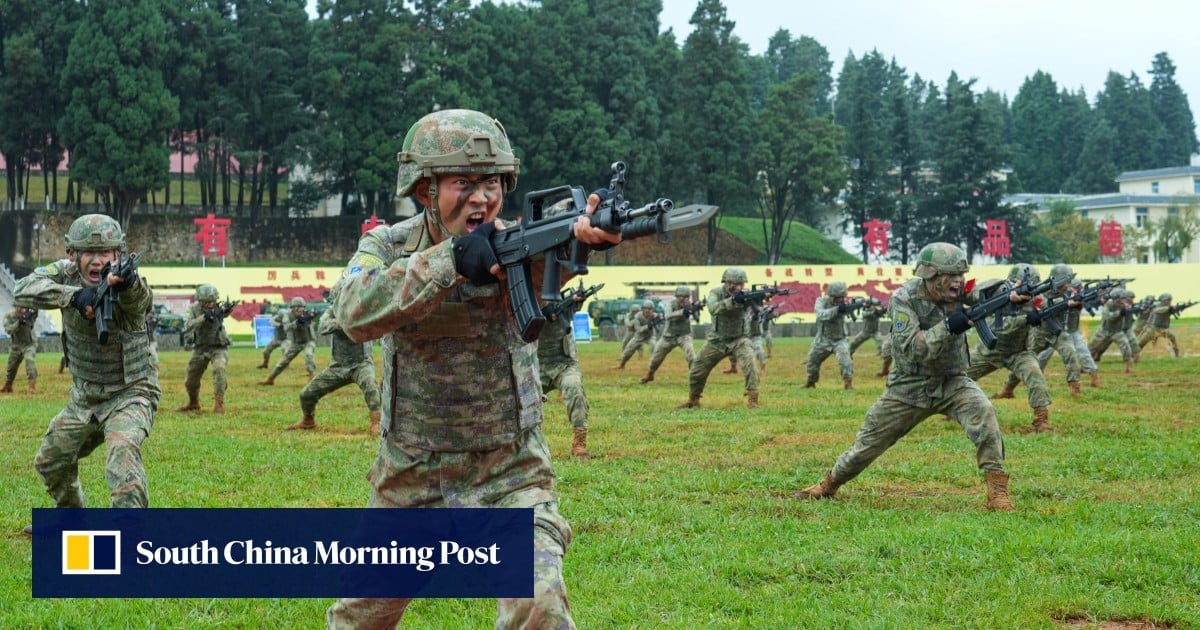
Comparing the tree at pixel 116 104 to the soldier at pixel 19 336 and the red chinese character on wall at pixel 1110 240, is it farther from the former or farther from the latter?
the red chinese character on wall at pixel 1110 240

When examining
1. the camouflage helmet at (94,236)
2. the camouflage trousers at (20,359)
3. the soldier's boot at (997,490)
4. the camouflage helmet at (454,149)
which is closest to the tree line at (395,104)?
the camouflage trousers at (20,359)

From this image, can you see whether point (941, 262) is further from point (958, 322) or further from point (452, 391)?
point (452, 391)

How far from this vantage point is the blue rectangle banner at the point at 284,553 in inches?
187

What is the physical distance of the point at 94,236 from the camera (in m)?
8.45

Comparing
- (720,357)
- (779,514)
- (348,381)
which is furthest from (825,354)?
(779,514)

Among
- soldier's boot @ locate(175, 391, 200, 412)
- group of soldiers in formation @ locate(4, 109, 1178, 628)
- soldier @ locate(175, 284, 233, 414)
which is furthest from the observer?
soldier's boot @ locate(175, 391, 200, 412)

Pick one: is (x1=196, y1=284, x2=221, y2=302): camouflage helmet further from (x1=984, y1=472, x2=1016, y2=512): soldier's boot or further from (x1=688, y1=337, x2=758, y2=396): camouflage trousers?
(x1=984, y1=472, x2=1016, y2=512): soldier's boot

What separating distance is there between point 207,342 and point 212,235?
4106 centimetres

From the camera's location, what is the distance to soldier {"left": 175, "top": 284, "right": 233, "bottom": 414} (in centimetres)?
1872

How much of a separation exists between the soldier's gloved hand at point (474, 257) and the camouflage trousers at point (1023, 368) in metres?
11.6

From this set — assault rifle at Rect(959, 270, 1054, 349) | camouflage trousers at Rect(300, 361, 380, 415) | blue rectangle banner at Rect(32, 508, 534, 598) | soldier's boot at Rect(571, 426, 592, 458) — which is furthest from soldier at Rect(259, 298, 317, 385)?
assault rifle at Rect(959, 270, 1054, 349)

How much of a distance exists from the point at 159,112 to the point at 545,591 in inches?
2220

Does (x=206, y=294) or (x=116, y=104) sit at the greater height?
(x=116, y=104)

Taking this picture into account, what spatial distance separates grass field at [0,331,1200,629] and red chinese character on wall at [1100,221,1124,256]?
59875 millimetres
